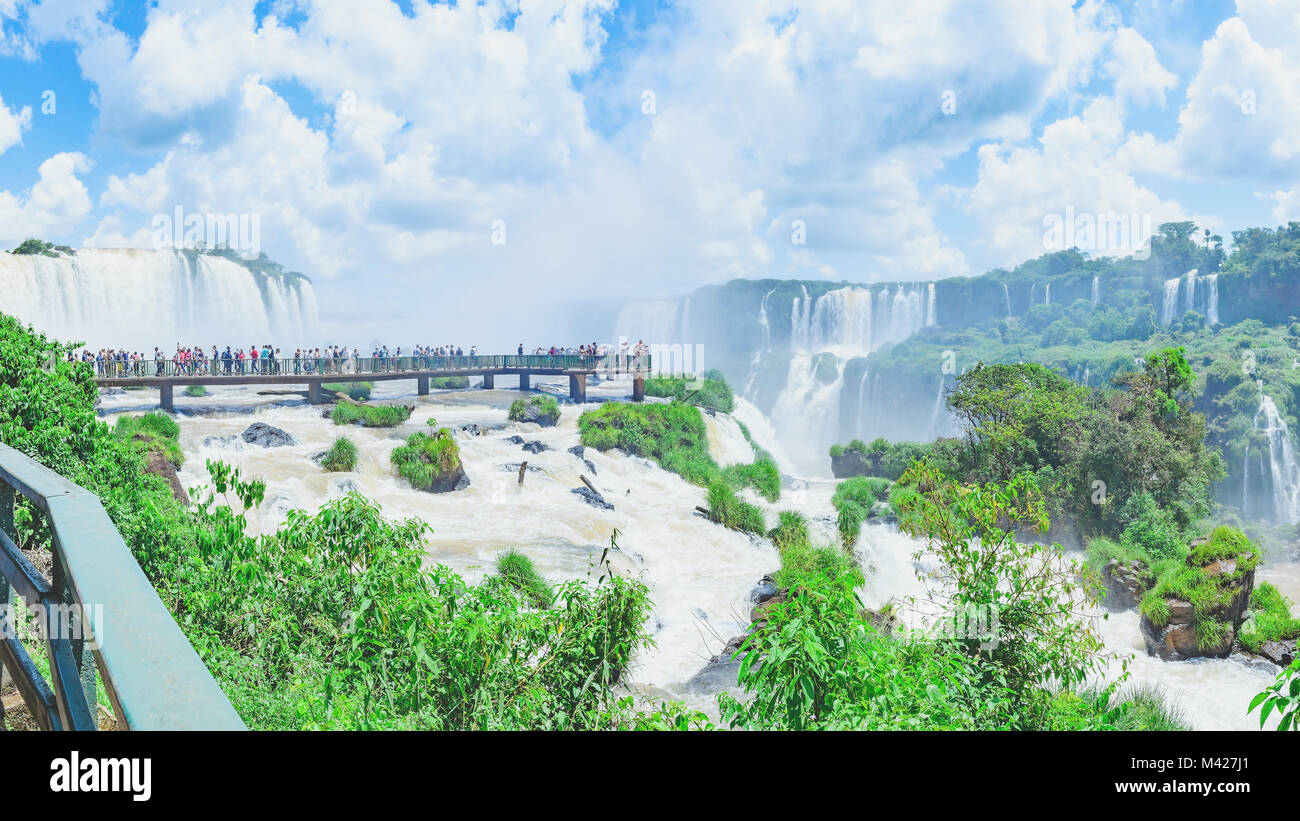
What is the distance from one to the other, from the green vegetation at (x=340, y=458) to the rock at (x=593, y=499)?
230 inches

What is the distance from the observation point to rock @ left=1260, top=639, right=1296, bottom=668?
631 inches

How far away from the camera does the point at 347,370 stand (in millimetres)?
37656

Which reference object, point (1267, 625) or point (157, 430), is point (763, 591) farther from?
point (157, 430)

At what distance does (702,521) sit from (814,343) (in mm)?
65014

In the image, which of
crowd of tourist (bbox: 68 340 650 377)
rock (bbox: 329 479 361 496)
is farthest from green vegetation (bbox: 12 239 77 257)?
rock (bbox: 329 479 361 496)

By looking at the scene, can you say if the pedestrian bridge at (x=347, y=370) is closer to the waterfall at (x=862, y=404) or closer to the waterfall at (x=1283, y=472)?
the waterfall at (x=862, y=404)

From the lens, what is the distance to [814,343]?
85.1 m

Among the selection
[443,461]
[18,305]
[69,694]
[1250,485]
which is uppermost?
[18,305]

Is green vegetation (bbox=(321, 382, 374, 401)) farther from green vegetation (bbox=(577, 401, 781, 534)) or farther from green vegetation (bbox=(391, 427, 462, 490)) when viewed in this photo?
green vegetation (bbox=(391, 427, 462, 490))

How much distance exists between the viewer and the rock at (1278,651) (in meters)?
16.0

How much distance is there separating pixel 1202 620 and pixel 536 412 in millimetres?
24074

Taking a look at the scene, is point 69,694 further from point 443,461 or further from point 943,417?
point 943,417

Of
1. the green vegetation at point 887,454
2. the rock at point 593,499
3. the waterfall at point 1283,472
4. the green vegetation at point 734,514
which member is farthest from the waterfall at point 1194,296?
the rock at point 593,499
